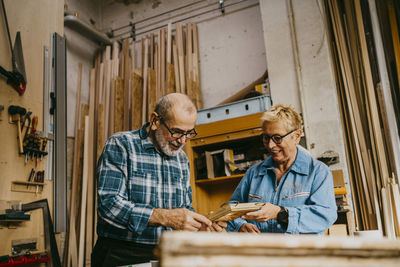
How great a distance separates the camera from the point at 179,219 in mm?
1470

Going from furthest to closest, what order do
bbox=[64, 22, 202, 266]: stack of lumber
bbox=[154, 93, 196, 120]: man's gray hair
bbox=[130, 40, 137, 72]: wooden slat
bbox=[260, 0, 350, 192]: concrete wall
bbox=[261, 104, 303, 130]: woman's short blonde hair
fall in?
bbox=[130, 40, 137, 72]: wooden slat
bbox=[64, 22, 202, 266]: stack of lumber
bbox=[260, 0, 350, 192]: concrete wall
bbox=[261, 104, 303, 130]: woman's short blonde hair
bbox=[154, 93, 196, 120]: man's gray hair

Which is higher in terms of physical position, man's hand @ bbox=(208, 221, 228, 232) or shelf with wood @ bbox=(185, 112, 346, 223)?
shelf with wood @ bbox=(185, 112, 346, 223)

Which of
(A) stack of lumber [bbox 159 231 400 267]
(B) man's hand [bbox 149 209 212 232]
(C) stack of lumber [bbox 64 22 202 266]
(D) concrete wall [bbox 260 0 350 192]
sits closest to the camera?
(A) stack of lumber [bbox 159 231 400 267]

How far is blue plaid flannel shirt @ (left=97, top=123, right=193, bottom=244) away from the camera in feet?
5.03

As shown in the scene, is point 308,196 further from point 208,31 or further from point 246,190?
point 208,31

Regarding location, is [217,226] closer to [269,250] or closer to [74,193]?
[269,250]

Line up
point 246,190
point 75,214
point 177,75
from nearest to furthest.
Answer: point 246,190 < point 75,214 < point 177,75

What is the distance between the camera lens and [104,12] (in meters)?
5.95

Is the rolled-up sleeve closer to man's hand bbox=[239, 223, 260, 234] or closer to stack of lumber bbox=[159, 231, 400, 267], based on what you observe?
man's hand bbox=[239, 223, 260, 234]

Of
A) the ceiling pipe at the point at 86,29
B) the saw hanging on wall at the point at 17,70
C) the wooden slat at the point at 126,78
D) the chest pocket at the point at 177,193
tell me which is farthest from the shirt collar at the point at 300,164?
the ceiling pipe at the point at 86,29

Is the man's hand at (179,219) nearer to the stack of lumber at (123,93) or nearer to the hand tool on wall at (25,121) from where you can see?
the hand tool on wall at (25,121)

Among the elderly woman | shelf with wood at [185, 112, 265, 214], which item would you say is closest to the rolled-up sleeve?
the elderly woman

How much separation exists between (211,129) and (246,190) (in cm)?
156

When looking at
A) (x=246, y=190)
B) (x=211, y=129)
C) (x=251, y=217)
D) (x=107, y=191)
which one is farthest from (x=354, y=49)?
(x=107, y=191)
